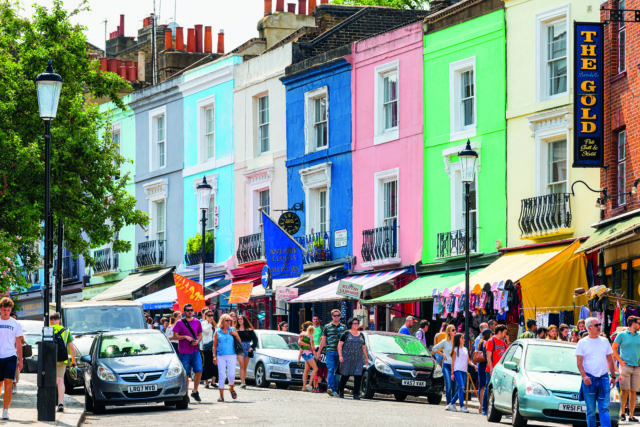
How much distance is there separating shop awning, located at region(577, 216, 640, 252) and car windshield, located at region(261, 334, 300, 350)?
783 centimetres

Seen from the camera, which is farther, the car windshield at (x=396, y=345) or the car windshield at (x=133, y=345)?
the car windshield at (x=396, y=345)

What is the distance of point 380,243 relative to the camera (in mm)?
35750

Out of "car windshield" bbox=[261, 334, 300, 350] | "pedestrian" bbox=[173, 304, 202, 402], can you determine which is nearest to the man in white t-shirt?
"pedestrian" bbox=[173, 304, 202, 402]

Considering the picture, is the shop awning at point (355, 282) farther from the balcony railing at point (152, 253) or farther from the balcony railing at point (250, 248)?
the balcony railing at point (152, 253)

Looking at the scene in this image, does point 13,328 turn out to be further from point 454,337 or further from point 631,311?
point 631,311

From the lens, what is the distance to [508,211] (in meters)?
31.2

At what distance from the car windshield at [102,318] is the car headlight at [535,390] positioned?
11491 millimetres

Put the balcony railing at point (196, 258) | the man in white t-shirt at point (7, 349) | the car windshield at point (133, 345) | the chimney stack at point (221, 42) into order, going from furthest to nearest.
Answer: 1. the chimney stack at point (221, 42)
2. the balcony railing at point (196, 258)
3. the car windshield at point (133, 345)
4. the man in white t-shirt at point (7, 349)

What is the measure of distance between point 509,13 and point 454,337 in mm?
10599

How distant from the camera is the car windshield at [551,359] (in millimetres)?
19844

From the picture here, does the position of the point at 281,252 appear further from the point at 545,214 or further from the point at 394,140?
the point at 545,214

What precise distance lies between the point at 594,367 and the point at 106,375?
8.48 metres

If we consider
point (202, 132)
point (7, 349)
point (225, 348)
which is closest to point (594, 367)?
point (7, 349)

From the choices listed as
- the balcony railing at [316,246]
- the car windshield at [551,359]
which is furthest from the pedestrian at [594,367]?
the balcony railing at [316,246]
